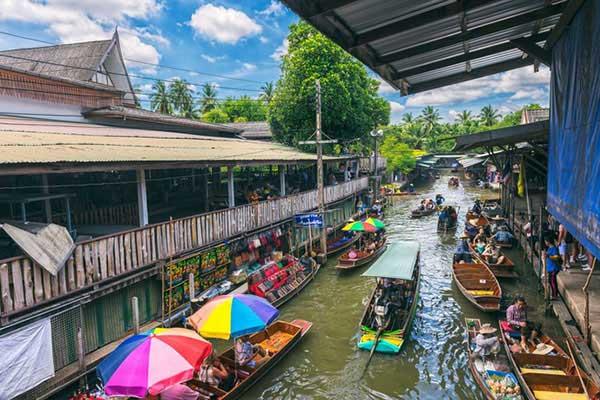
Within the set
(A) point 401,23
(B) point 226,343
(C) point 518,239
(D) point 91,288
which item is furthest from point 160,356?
(C) point 518,239

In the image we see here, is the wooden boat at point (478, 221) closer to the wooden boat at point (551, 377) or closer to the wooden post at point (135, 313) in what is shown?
the wooden boat at point (551, 377)

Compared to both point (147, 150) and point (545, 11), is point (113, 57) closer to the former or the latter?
point (147, 150)

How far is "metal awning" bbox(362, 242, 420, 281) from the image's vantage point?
13.1 metres

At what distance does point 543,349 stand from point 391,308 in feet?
14.1

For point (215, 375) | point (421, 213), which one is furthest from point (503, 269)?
point (421, 213)

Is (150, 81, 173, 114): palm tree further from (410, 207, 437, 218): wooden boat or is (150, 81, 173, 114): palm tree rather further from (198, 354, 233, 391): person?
(198, 354, 233, 391): person

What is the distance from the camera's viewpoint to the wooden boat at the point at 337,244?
2224cm

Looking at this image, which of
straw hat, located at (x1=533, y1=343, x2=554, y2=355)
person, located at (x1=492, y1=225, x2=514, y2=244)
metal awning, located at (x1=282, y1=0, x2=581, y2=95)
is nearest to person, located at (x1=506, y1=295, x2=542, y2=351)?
straw hat, located at (x1=533, y1=343, x2=554, y2=355)

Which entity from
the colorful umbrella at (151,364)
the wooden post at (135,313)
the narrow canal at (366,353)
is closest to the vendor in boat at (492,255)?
the narrow canal at (366,353)

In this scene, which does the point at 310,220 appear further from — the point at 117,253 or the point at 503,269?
the point at 117,253

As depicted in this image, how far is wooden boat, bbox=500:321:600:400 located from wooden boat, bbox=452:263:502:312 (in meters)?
3.88

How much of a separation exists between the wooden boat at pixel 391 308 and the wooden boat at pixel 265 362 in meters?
2.11

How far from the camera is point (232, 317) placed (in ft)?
31.5

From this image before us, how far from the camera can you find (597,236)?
525 centimetres
